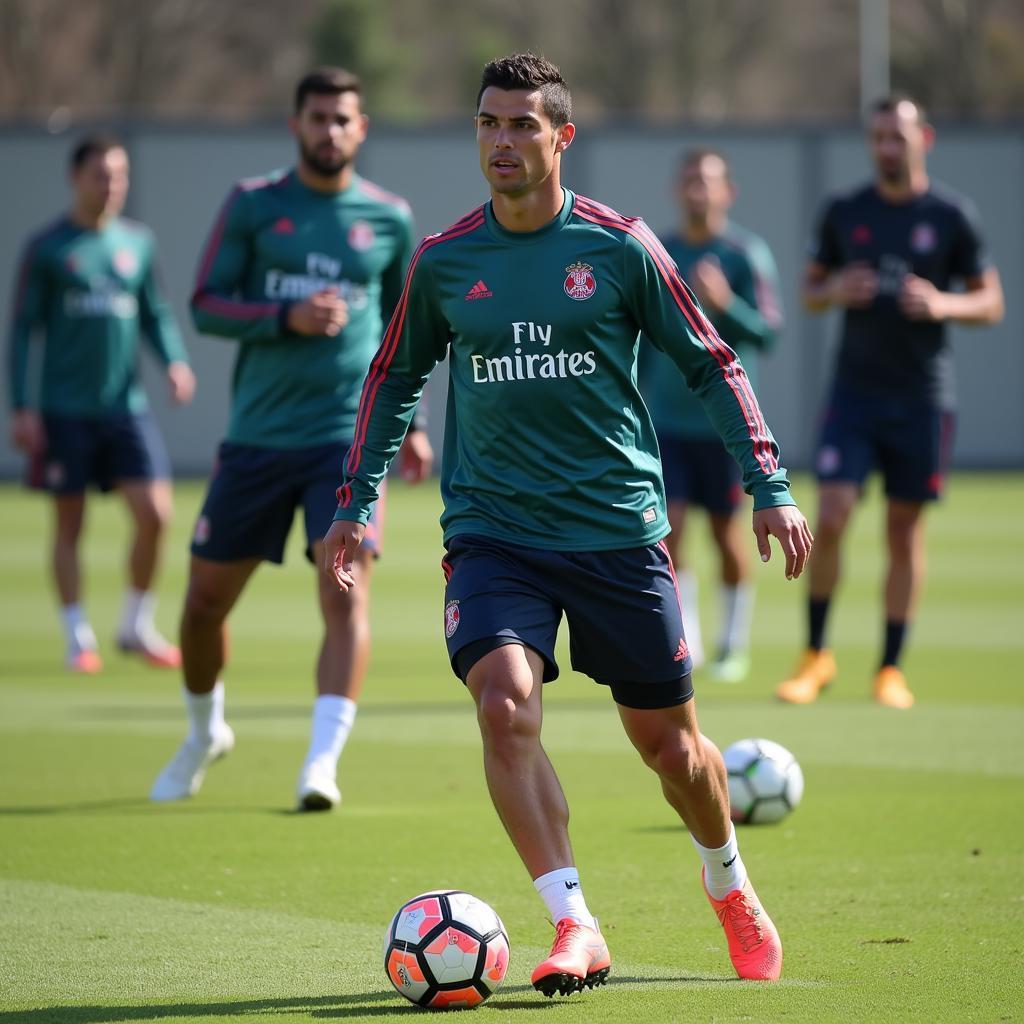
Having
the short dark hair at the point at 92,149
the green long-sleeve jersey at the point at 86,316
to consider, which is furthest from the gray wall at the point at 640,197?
the short dark hair at the point at 92,149

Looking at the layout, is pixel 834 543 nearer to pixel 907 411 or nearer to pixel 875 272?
pixel 907 411

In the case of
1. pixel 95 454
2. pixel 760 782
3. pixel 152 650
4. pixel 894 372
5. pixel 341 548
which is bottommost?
pixel 760 782

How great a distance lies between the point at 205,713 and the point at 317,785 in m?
0.59

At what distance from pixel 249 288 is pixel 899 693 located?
13.8 ft

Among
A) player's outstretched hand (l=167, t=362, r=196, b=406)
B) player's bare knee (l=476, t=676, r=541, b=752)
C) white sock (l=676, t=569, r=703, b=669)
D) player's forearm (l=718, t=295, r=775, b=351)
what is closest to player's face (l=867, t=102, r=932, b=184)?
player's forearm (l=718, t=295, r=775, b=351)

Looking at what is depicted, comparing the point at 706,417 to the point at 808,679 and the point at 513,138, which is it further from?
the point at 513,138

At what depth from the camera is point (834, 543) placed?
10266mm

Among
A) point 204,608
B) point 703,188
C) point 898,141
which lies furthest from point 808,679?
point 204,608

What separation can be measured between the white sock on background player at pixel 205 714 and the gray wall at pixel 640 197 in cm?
2291

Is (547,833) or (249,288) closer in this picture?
(547,833)

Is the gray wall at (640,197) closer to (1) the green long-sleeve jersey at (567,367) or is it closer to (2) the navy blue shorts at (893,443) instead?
(2) the navy blue shorts at (893,443)

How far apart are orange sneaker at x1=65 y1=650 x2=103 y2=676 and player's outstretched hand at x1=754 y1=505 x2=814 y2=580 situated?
730cm

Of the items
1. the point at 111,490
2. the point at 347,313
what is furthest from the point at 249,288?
the point at 111,490

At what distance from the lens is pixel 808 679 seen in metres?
10.3
